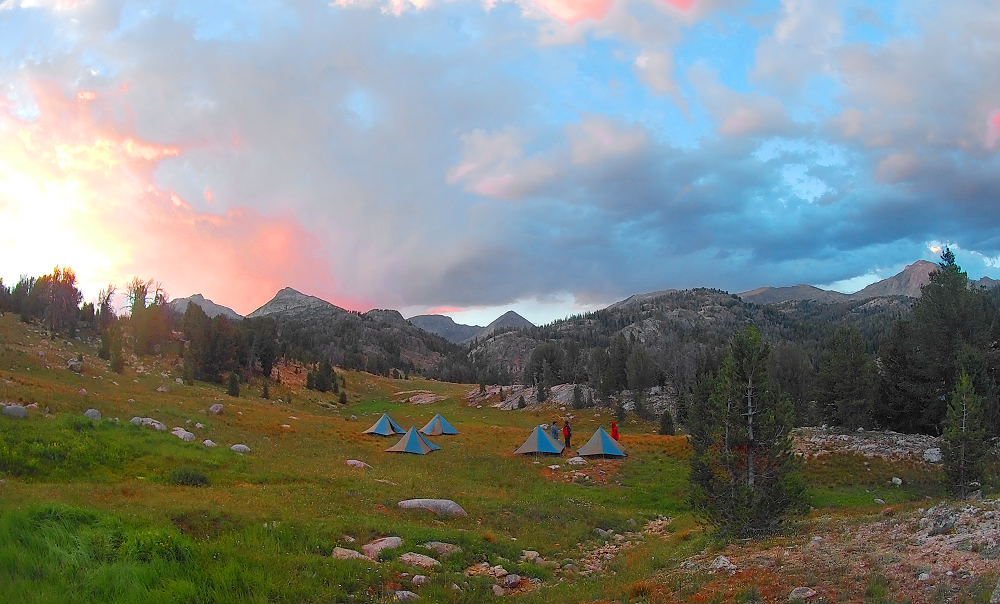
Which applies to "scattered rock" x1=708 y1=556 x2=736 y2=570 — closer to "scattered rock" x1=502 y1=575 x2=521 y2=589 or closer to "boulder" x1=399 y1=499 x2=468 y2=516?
"scattered rock" x1=502 y1=575 x2=521 y2=589

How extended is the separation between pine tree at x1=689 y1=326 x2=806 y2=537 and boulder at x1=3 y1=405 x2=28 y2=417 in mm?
23997

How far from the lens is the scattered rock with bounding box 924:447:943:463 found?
1214 inches

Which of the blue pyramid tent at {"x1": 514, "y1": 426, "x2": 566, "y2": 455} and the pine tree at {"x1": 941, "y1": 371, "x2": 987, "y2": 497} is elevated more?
the pine tree at {"x1": 941, "y1": 371, "x2": 987, "y2": 497}

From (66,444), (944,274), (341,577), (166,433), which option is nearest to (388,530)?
(341,577)

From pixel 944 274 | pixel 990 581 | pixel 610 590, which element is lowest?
pixel 610 590

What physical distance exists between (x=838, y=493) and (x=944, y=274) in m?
26.3

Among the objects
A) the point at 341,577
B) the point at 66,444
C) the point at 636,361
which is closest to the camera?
the point at 341,577

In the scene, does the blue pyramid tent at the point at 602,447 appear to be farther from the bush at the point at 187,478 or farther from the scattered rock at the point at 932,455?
the bush at the point at 187,478

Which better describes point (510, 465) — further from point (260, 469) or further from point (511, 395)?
point (511, 395)

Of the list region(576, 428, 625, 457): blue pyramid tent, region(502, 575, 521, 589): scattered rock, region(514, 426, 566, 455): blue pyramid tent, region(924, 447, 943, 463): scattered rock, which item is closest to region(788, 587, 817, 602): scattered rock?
region(502, 575, 521, 589): scattered rock

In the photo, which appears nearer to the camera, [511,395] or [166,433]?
[166,433]

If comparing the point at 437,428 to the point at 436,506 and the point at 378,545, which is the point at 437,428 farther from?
the point at 378,545

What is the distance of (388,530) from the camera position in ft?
46.6

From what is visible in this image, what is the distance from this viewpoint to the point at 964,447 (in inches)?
896
